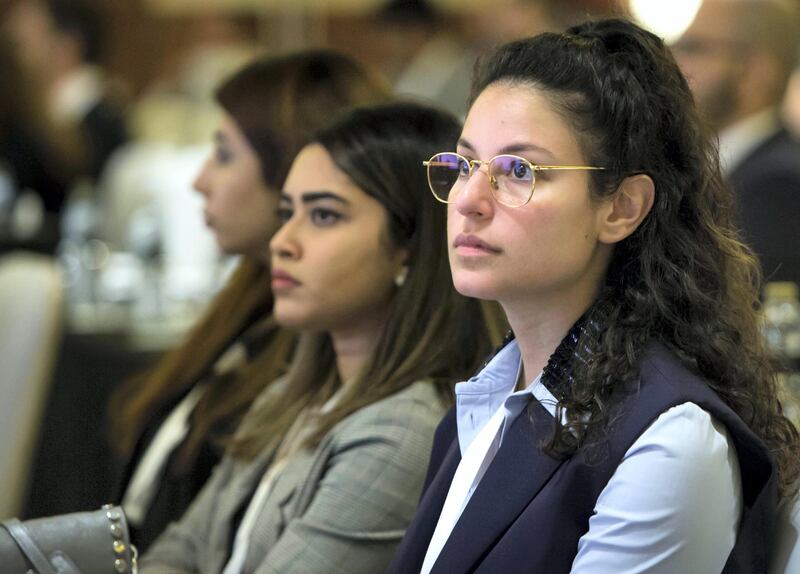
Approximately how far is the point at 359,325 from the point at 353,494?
0.38 m

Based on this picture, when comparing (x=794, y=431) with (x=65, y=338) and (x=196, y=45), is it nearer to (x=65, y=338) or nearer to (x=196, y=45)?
(x=65, y=338)

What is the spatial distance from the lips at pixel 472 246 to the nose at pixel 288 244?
0.66m

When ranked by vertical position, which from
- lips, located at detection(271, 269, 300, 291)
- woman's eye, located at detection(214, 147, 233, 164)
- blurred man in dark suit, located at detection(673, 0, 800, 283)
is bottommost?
lips, located at detection(271, 269, 300, 291)

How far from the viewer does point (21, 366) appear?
9.29ft

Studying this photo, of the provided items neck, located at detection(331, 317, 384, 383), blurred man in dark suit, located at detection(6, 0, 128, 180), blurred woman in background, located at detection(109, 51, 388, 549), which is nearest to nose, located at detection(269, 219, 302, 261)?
neck, located at detection(331, 317, 384, 383)

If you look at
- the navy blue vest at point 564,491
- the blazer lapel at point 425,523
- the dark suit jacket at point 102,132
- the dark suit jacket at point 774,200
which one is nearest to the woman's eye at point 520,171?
the navy blue vest at point 564,491

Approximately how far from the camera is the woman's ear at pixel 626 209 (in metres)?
1.52

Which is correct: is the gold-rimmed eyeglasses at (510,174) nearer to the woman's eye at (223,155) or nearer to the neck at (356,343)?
the neck at (356,343)

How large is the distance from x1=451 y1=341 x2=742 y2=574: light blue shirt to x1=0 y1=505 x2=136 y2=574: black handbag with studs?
0.60 m

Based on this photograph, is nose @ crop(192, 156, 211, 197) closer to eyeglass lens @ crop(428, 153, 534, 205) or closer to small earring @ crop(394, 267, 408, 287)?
small earring @ crop(394, 267, 408, 287)

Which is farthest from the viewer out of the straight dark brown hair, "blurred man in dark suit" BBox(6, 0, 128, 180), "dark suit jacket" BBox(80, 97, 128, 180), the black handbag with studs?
"blurred man in dark suit" BBox(6, 0, 128, 180)

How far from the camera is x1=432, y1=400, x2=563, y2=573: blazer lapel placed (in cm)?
146

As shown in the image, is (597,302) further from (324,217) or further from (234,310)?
(234,310)

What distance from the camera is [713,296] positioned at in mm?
1529
